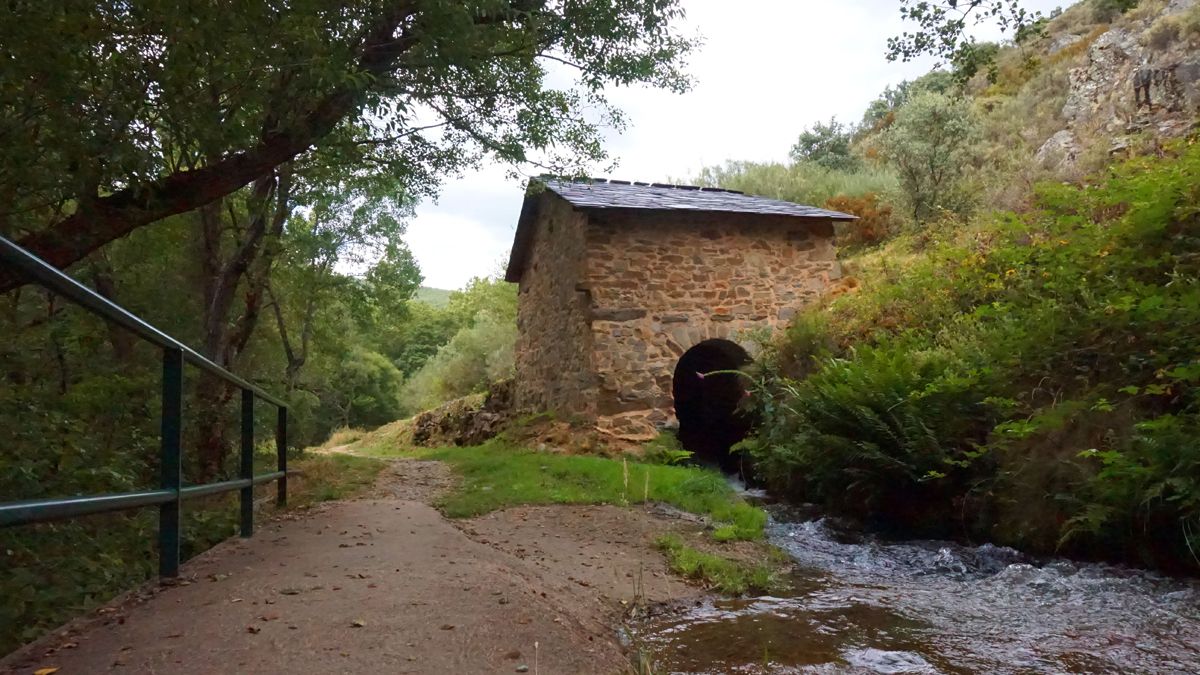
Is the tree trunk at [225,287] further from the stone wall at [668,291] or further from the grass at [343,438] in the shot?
the grass at [343,438]

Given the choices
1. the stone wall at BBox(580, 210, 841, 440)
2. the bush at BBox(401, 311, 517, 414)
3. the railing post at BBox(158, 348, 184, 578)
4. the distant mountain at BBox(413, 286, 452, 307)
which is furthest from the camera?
the distant mountain at BBox(413, 286, 452, 307)

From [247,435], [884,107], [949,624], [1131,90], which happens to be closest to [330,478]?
[247,435]

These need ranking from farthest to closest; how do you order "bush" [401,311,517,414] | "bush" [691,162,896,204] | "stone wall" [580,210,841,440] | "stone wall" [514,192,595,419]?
"bush" [401,311,517,414], "bush" [691,162,896,204], "stone wall" [514,192,595,419], "stone wall" [580,210,841,440]

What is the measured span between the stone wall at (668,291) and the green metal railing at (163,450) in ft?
24.5

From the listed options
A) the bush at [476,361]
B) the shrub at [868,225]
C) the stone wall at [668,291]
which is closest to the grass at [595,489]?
the stone wall at [668,291]

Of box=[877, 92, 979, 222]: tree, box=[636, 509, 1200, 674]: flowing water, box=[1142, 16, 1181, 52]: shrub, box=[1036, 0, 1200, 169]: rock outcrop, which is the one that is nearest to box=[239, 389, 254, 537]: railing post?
box=[636, 509, 1200, 674]: flowing water

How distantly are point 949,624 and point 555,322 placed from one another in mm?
10170

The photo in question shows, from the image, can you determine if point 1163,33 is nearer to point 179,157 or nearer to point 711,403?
point 711,403

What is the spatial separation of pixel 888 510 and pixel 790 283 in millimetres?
6238

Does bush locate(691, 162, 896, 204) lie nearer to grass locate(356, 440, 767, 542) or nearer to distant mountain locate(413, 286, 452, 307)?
grass locate(356, 440, 767, 542)

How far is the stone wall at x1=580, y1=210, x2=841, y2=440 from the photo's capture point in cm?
1162

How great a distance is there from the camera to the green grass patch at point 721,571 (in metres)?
4.55

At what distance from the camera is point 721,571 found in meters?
4.78

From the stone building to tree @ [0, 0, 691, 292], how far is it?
5175 mm
